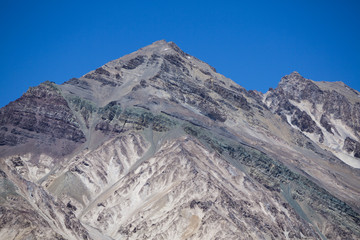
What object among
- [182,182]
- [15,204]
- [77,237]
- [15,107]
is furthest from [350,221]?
[15,107]

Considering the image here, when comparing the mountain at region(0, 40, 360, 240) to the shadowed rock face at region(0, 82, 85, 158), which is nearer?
the mountain at region(0, 40, 360, 240)

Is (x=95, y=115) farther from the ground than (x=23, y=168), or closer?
farther from the ground

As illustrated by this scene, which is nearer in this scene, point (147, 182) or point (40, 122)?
point (147, 182)

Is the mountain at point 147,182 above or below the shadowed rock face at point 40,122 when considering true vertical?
below

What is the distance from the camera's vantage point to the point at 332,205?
166000 millimetres

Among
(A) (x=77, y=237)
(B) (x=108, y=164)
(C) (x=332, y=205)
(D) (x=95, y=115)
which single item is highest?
(D) (x=95, y=115)

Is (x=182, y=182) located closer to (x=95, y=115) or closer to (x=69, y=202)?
(x=69, y=202)

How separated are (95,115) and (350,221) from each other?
95.2 metres

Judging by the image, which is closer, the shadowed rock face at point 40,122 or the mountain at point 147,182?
the mountain at point 147,182

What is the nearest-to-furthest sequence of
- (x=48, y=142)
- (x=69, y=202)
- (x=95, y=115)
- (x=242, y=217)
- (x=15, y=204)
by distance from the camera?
(x=15, y=204), (x=242, y=217), (x=69, y=202), (x=48, y=142), (x=95, y=115)

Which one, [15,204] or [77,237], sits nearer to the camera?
[15,204]

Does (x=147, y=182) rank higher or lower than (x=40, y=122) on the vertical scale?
lower

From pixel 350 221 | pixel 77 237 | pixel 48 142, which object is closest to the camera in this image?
pixel 77 237

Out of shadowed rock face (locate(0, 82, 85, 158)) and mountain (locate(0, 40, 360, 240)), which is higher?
shadowed rock face (locate(0, 82, 85, 158))
